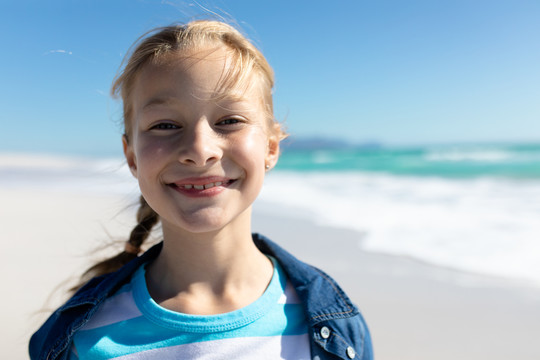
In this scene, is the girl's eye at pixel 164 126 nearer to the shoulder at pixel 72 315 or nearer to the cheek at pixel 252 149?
the cheek at pixel 252 149

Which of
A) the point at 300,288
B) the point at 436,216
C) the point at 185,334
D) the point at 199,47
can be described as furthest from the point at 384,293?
the point at 436,216

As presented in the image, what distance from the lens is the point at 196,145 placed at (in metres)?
1.52

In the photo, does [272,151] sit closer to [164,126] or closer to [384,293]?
[164,126]

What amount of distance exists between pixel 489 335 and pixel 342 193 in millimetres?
7040

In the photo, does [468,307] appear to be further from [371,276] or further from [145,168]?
[145,168]

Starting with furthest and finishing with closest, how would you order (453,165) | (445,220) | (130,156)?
(453,165) → (445,220) → (130,156)

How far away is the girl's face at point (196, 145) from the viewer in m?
1.55

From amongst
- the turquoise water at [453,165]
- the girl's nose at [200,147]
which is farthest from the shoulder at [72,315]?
the turquoise water at [453,165]

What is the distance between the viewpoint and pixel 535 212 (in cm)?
683

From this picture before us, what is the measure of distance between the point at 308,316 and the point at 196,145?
2.31ft

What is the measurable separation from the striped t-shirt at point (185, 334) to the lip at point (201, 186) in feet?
1.26

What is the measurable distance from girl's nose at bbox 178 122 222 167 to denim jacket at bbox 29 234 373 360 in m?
0.55

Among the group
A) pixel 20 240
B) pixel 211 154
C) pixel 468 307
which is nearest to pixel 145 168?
pixel 211 154

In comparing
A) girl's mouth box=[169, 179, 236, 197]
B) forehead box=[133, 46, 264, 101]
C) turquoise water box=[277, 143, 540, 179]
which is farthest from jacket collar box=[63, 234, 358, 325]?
turquoise water box=[277, 143, 540, 179]
